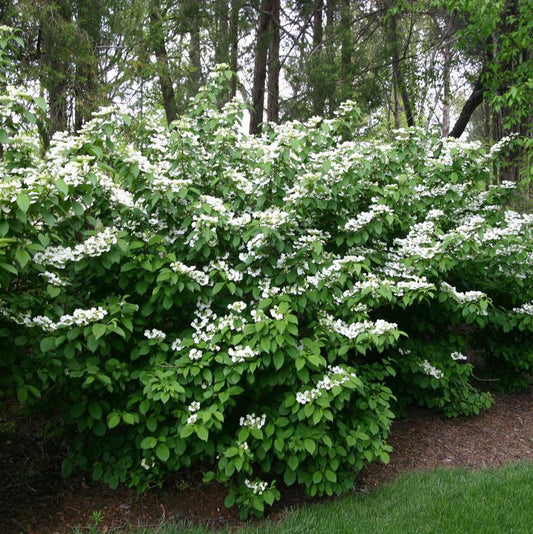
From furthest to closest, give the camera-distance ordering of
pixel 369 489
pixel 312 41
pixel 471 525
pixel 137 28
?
pixel 312 41 < pixel 137 28 < pixel 369 489 < pixel 471 525

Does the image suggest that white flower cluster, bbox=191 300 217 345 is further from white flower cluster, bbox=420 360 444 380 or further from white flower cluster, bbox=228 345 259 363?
white flower cluster, bbox=420 360 444 380

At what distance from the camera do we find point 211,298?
11.1 feet

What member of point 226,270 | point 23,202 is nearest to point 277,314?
point 226,270

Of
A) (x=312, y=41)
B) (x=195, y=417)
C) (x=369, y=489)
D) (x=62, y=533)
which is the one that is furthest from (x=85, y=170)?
(x=312, y=41)

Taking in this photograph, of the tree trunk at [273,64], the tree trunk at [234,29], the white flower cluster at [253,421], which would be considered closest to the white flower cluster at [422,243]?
the white flower cluster at [253,421]

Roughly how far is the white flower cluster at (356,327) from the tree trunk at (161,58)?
583 cm

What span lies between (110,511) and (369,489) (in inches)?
69.4

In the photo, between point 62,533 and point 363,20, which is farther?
point 363,20

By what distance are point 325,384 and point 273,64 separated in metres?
8.04

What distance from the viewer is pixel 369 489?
380 centimetres

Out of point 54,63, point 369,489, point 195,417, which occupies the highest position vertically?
point 54,63

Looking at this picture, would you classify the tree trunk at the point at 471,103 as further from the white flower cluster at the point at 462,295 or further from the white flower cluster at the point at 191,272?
the white flower cluster at the point at 191,272

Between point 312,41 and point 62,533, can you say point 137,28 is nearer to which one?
point 312,41

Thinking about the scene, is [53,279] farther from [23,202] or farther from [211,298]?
[211,298]
